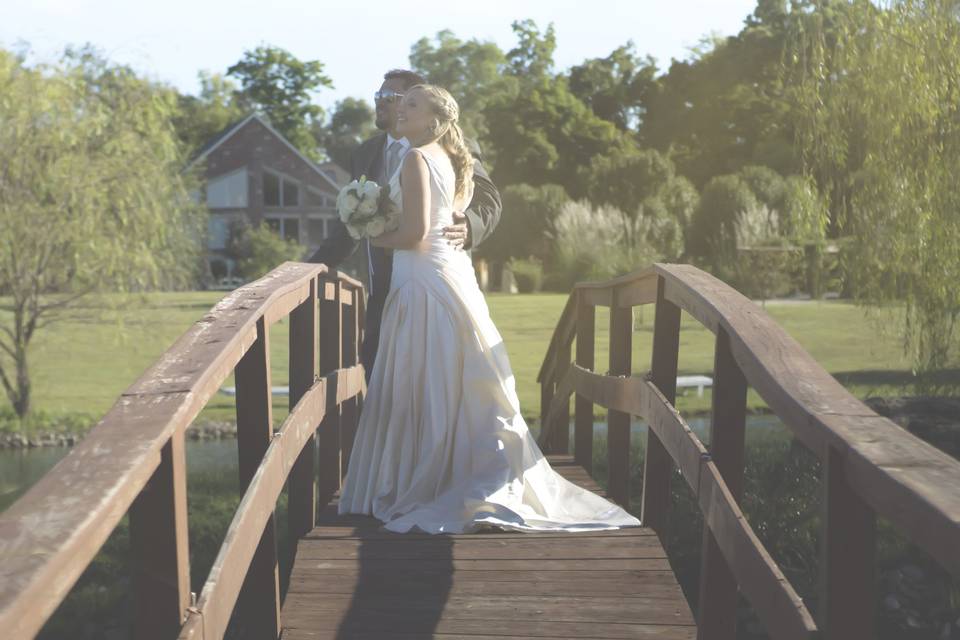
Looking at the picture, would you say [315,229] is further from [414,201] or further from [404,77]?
[414,201]

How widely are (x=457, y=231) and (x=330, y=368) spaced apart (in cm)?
82

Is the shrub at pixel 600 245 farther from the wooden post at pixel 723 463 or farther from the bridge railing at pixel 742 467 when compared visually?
the wooden post at pixel 723 463

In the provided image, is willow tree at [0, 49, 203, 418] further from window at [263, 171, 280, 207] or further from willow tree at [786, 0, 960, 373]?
window at [263, 171, 280, 207]

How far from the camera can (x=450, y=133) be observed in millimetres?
4988

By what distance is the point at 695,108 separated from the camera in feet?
144

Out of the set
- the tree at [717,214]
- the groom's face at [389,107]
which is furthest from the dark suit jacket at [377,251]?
the tree at [717,214]

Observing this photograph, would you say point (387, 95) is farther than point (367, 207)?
Yes

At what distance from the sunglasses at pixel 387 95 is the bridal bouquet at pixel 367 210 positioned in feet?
1.82

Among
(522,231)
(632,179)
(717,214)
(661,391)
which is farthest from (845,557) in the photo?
(632,179)

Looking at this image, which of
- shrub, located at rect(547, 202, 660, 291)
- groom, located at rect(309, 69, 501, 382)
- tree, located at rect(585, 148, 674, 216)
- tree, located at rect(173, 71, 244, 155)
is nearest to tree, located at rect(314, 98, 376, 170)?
tree, located at rect(173, 71, 244, 155)

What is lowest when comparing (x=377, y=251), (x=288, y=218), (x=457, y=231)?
(x=288, y=218)

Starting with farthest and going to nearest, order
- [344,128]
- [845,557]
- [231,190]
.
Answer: [344,128] < [231,190] < [845,557]

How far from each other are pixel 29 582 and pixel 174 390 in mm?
844

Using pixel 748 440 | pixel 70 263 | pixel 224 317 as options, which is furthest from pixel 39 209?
pixel 224 317
